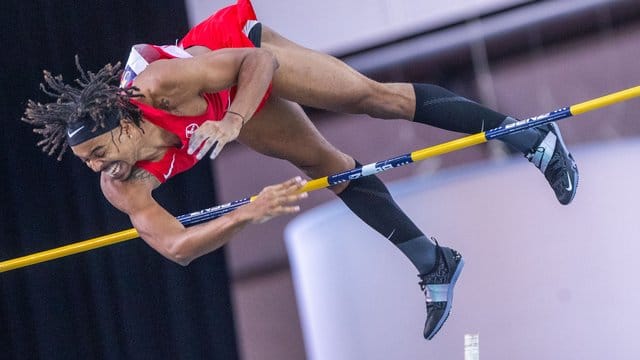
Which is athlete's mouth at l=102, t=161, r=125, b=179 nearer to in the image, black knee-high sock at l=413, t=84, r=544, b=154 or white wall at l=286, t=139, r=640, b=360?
black knee-high sock at l=413, t=84, r=544, b=154

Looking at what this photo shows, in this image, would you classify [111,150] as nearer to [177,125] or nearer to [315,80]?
[177,125]

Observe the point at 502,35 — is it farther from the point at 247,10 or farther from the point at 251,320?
the point at 251,320

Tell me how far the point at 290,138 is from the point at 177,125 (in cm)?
35

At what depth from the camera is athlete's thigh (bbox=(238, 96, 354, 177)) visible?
262 cm

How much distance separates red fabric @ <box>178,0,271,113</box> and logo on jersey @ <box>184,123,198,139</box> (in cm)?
16

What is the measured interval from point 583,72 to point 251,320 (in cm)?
128

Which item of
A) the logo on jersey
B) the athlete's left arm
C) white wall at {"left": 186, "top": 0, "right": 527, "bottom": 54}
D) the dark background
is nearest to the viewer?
the athlete's left arm

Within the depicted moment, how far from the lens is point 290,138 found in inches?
105

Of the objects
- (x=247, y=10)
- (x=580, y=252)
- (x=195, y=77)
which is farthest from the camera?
(x=580, y=252)

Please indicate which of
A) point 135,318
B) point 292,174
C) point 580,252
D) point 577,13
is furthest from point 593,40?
point 135,318

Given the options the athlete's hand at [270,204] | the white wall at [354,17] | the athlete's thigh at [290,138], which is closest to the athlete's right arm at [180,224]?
the athlete's hand at [270,204]

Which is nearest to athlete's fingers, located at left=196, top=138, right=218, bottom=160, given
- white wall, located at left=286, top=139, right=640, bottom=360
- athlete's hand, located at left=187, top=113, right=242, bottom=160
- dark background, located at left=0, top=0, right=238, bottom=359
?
athlete's hand, located at left=187, top=113, right=242, bottom=160

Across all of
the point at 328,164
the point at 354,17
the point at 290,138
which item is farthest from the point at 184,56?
the point at 354,17

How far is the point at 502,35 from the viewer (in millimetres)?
3127
